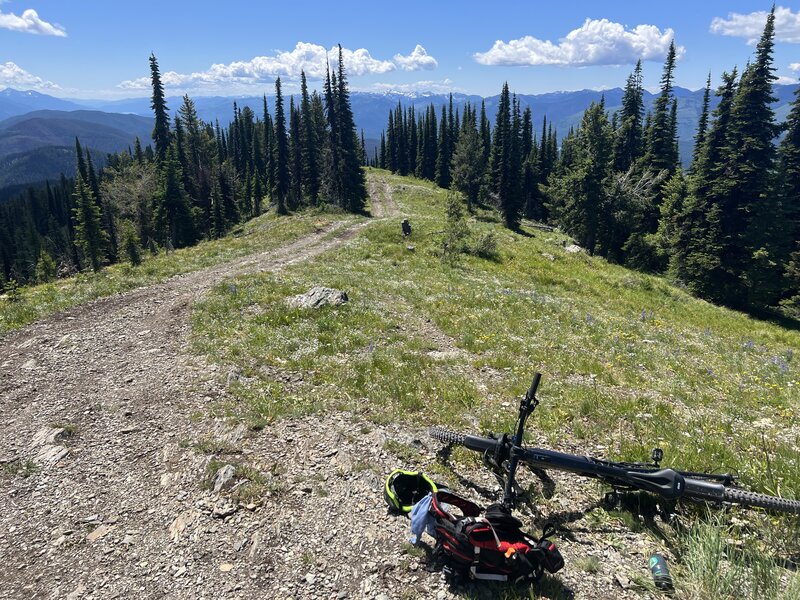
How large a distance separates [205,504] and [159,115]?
7269cm

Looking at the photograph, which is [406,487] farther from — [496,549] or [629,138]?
[629,138]

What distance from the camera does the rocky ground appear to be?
20.0 feet

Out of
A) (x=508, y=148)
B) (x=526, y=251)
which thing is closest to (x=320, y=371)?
(x=526, y=251)

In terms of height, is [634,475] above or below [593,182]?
below

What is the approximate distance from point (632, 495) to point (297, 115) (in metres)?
80.2

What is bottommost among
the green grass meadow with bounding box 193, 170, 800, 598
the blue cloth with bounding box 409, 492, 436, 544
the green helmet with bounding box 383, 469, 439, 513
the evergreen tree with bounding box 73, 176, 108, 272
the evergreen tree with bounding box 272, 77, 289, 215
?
the evergreen tree with bounding box 73, 176, 108, 272

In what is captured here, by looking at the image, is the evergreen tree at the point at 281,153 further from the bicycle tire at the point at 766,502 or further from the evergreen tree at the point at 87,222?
the bicycle tire at the point at 766,502

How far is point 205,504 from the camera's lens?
25.1 feet

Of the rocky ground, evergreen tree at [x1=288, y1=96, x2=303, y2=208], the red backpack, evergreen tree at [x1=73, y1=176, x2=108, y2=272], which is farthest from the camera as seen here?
evergreen tree at [x1=288, y1=96, x2=303, y2=208]

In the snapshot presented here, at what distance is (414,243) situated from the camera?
36844 mm

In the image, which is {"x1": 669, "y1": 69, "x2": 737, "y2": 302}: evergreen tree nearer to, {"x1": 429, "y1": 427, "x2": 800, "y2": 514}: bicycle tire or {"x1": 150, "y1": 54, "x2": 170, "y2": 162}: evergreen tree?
{"x1": 429, "y1": 427, "x2": 800, "y2": 514}: bicycle tire

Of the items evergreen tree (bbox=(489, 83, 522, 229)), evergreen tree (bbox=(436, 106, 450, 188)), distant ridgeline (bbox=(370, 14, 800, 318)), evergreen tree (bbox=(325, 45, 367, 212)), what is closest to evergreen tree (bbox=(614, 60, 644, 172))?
distant ridgeline (bbox=(370, 14, 800, 318))

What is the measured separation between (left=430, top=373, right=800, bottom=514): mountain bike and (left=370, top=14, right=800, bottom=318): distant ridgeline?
39208 millimetres

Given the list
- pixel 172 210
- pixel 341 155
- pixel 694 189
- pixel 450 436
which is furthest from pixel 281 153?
pixel 450 436
